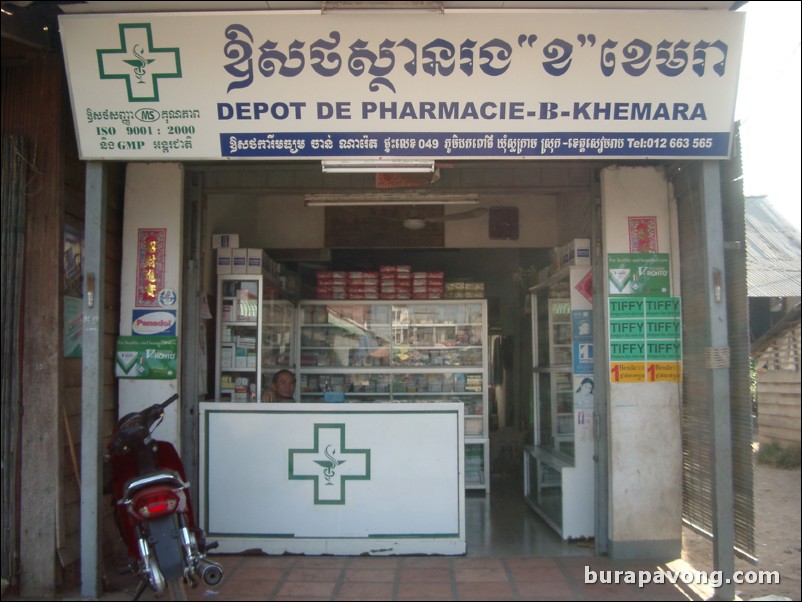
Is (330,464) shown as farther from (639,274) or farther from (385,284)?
(385,284)

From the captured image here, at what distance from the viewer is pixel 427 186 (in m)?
5.79

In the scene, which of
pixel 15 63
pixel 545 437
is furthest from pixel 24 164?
pixel 545 437

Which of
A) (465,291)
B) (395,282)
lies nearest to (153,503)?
(395,282)

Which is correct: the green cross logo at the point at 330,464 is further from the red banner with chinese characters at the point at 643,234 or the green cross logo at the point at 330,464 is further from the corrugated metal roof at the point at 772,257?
the corrugated metal roof at the point at 772,257

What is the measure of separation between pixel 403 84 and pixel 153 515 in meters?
3.11

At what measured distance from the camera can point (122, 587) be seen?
4699 mm

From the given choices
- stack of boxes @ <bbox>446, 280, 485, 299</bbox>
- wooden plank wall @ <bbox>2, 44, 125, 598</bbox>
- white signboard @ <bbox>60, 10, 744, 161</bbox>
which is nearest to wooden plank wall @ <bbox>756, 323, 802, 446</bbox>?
stack of boxes @ <bbox>446, 280, 485, 299</bbox>

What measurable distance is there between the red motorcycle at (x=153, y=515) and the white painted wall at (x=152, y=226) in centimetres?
63

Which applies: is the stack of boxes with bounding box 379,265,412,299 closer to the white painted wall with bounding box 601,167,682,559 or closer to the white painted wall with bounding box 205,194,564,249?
the white painted wall with bounding box 205,194,564,249

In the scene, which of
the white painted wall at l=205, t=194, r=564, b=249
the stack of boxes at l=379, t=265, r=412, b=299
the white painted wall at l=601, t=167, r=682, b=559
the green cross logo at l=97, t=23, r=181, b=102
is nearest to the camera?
the green cross logo at l=97, t=23, r=181, b=102

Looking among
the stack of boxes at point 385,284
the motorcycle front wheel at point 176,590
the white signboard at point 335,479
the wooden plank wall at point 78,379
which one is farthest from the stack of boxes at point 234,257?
the motorcycle front wheel at point 176,590

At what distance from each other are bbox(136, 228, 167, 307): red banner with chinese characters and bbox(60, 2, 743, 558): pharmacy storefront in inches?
0.7

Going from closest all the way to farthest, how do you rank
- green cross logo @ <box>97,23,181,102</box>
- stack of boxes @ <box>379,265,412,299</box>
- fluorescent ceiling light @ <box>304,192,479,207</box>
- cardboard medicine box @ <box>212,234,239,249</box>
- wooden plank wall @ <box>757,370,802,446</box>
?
green cross logo @ <box>97,23,181,102</box> → fluorescent ceiling light @ <box>304,192,479,207</box> → cardboard medicine box @ <box>212,234,239,249</box> → stack of boxes @ <box>379,265,412,299</box> → wooden plank wall @ <box>757,370,802,446</box>

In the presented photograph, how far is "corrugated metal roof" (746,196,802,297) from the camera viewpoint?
681 centimetres
